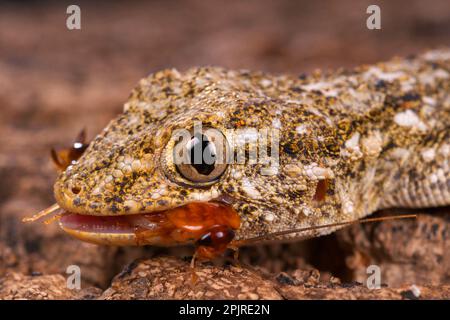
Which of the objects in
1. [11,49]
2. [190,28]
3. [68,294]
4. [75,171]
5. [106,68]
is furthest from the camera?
[190,28]

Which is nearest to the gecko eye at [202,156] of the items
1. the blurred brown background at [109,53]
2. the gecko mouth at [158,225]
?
the gecko mouth at [158,225]

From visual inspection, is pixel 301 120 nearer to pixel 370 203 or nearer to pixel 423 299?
pixel 370 203

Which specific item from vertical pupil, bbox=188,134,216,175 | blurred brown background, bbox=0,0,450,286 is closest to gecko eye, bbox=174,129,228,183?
vertical pupil, bbox=188,134,216,175

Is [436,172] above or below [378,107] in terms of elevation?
below

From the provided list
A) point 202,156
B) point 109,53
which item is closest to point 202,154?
point 202,156
